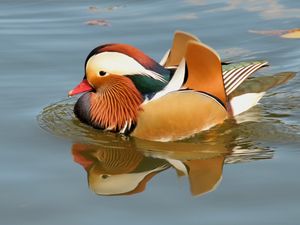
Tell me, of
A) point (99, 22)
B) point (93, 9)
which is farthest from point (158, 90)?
point (93, 9)

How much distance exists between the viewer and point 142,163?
6023 millimetres

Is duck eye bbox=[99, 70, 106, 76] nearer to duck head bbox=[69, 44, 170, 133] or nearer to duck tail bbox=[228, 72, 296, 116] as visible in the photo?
duck head bbox=[69, 44, 170, 133]

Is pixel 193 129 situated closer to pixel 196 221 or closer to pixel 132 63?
pixel 132 63

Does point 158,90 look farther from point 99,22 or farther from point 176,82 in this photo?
point 99,22

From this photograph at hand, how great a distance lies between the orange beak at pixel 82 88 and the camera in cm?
659

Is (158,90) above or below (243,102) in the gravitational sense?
below

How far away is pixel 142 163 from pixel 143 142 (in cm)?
44

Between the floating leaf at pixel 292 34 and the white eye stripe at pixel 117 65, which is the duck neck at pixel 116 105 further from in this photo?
the floating leaf at pixel 292 34

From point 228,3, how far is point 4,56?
2.86m

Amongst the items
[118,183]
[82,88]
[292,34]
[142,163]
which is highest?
[292,34]

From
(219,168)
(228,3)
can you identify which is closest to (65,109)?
(219,168)

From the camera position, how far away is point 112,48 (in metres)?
6.43

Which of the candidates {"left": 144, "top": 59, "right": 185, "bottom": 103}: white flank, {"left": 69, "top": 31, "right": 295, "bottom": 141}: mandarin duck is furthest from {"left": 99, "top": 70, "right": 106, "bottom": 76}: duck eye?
{"left": 144, "top": 59, "right": 185, "bottom": 103}: white flank

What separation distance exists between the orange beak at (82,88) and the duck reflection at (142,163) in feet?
1.35
